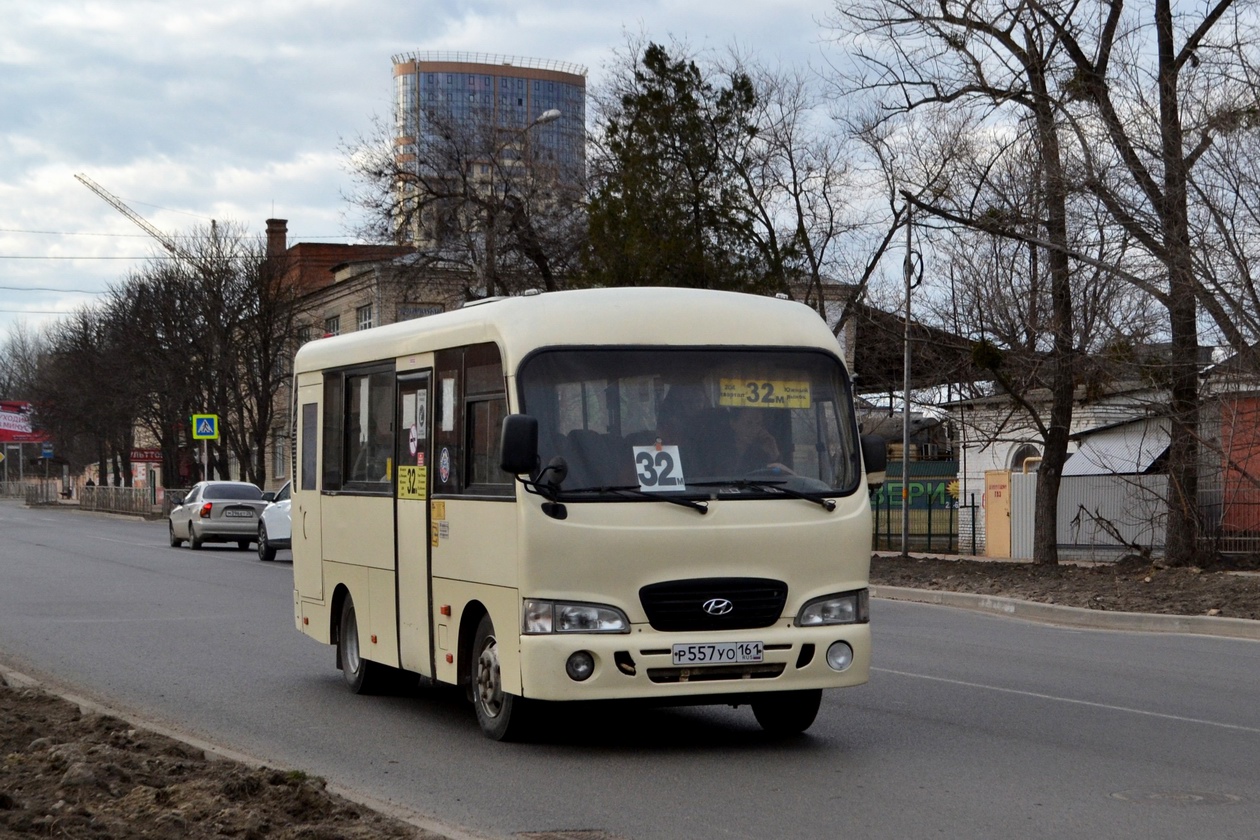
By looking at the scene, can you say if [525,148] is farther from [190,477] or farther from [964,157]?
[190,477]

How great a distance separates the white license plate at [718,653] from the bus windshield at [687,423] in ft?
2.68

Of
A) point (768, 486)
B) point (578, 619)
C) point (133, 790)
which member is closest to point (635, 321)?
point (768, 486)

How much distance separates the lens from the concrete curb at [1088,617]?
57.9 ft

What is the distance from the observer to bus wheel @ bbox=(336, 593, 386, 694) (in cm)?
1176

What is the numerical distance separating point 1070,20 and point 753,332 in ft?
56.1

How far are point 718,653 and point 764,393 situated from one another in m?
1.54

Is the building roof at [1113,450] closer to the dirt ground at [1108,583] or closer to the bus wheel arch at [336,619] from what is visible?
the dirt ground at [1108,583]

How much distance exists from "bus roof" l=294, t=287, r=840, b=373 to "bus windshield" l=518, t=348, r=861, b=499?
0.09m

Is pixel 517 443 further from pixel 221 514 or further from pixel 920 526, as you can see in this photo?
pixel 920 526

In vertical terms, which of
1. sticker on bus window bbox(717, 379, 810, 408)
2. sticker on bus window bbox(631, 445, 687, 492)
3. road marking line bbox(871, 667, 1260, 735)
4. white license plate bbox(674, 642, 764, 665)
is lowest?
road marking line bbox(871, 667, 1260, 735)

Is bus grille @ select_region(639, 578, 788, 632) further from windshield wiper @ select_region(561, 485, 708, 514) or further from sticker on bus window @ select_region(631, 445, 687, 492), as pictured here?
sticker on bus window @ select_region(631, 445, 687, 492)

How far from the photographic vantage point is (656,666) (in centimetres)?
874

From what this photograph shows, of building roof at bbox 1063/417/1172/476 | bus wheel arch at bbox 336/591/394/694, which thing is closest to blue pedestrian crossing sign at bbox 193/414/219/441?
building roof at bbox 1063/417/1172/476

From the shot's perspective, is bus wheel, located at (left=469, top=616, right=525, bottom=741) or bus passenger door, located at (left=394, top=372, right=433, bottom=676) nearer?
bus wheel, located at (left=469, top=616, right=525, bottom=741)
